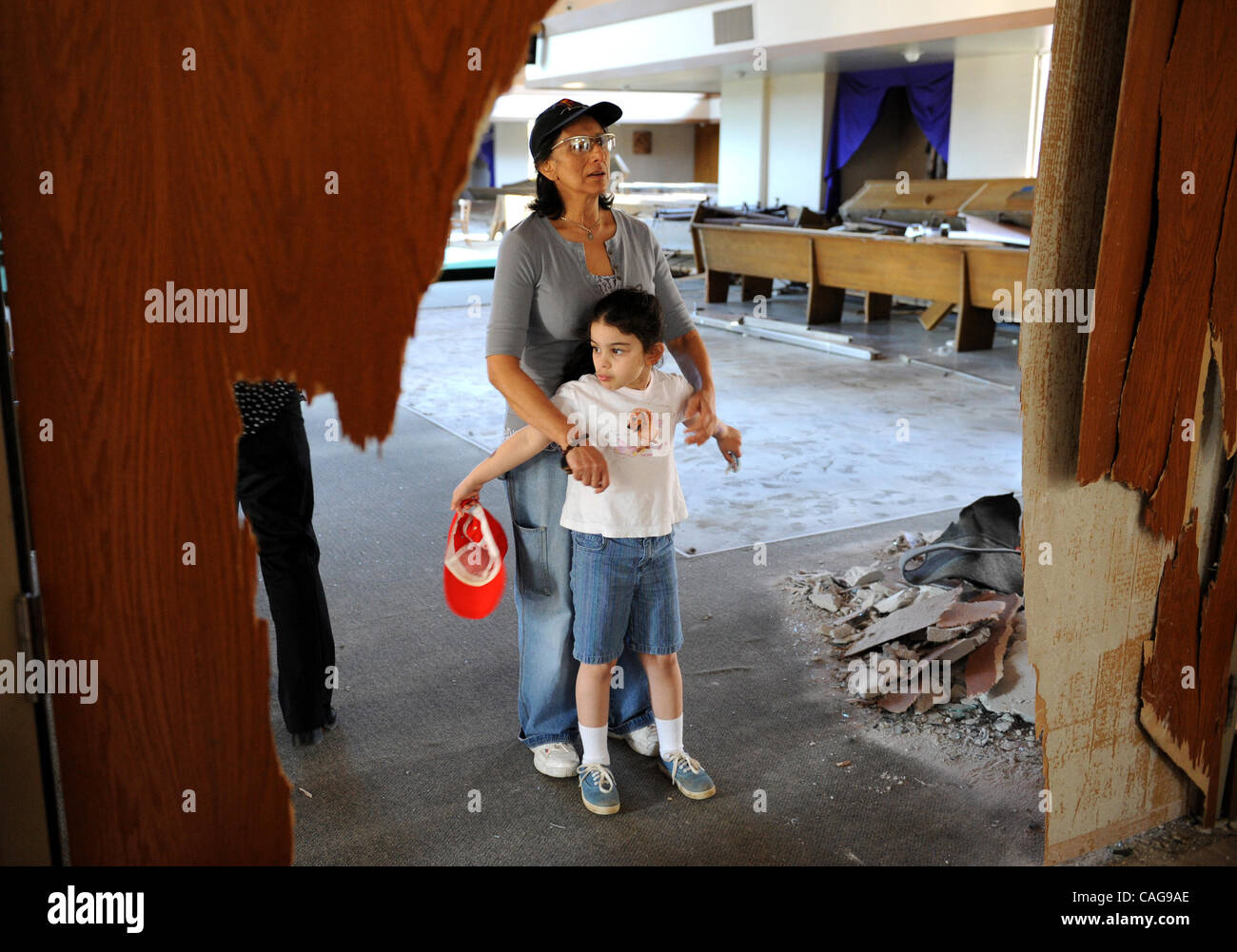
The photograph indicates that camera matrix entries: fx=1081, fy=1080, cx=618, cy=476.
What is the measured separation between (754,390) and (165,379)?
6.21m

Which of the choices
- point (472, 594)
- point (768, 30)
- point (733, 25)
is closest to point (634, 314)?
point (472, 594)

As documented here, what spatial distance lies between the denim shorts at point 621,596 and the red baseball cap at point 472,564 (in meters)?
0.18

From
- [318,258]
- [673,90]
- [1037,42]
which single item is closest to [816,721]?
[318,258]

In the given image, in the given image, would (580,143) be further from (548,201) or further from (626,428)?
(626,428)

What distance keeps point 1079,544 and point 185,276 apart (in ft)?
5.61

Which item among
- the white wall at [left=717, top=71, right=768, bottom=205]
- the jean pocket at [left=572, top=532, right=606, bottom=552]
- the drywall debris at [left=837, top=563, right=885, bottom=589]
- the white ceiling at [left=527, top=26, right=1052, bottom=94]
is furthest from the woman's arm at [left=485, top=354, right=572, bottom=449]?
the white wall at [left=717, top=71, right=768, bottom=205]

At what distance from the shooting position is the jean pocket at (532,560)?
2430 millimetres

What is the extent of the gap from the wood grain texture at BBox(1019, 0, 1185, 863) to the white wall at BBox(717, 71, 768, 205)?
653 inches

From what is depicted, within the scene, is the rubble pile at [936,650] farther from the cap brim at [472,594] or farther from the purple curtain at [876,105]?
the purple curtain at [876,105]

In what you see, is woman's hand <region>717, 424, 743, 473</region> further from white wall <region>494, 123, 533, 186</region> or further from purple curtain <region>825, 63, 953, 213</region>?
white wall <region>494, 123, 533, 186</region>

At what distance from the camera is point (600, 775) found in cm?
250

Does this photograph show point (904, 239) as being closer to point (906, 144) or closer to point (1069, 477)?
point (1069, 477)

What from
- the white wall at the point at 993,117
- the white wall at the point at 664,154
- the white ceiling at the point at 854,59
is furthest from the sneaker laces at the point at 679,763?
the white wall at the point at 664,154

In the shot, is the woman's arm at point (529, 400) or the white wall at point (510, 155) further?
the white wall at point (510, 155)
